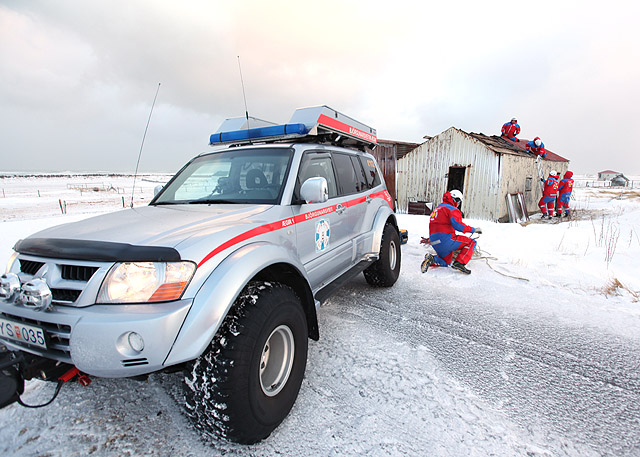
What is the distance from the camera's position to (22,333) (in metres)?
1.61

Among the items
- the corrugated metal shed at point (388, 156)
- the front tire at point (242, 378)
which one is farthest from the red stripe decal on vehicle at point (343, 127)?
the corrugated metal shed at point (388, 156)

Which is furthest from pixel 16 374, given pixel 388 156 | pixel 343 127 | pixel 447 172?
pixel 388 156

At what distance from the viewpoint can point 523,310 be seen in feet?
12.3

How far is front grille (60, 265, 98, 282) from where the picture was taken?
1.63m

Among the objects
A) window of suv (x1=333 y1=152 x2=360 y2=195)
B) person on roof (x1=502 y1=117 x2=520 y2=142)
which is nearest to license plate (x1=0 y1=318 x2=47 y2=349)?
window of suv (x1=333 y1=152 x2=360 y2=195)

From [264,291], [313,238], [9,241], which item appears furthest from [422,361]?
[9,241]

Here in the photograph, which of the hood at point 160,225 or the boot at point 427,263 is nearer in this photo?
the hood at point 160,225

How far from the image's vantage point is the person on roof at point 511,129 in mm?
17125

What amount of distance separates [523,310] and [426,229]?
483cm

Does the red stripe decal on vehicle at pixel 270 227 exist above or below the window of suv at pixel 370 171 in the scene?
below

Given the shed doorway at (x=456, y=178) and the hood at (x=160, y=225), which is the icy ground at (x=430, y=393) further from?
the shed doorway at (x=456, y=178)

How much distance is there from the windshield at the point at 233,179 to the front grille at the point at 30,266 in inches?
46.0

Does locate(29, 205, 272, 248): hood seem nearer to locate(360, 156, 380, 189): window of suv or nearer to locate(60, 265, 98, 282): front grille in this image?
locate(60, 265, 98, 282): front grille

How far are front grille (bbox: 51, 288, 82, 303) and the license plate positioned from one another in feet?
0.51
